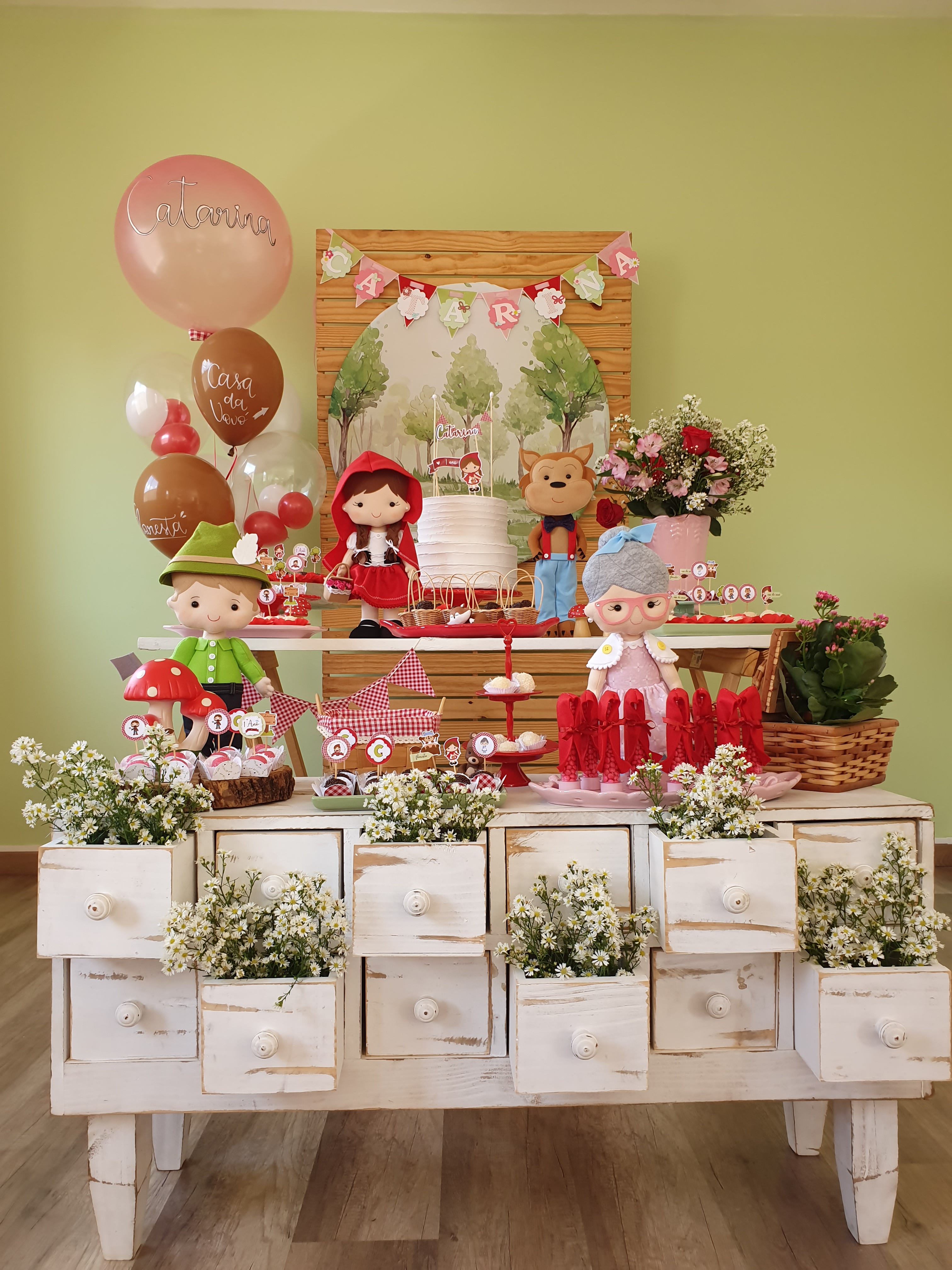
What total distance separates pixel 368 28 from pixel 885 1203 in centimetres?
377

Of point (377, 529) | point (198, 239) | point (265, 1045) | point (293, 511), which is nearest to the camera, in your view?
point (265, 1045)

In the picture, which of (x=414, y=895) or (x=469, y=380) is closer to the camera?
(x=414, y=895)

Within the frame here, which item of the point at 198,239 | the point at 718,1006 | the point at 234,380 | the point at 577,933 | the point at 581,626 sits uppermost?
A: the point at 198,239

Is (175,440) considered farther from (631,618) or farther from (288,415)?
(631,618)

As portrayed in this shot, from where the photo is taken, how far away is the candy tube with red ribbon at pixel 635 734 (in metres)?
1.42

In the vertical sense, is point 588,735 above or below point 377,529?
below

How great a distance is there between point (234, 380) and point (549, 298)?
124 cm

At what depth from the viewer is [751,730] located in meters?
1.44

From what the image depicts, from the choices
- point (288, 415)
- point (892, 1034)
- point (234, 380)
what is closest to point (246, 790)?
point (892, 1034)

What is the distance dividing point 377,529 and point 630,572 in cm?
84

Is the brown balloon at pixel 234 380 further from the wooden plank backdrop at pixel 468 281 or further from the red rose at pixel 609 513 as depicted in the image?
the red rose at pixel 609 513

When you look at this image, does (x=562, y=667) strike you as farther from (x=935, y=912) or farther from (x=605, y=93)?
(x=605, y=93)

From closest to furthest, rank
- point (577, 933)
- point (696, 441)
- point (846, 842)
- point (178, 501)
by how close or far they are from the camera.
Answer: point (577, 933) < point (846, 842) < point (696, 441) < point (178, 501)

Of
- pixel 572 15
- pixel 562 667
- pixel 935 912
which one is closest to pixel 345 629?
pixel 562 667
